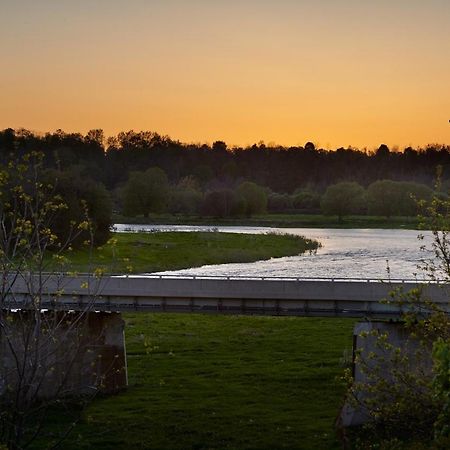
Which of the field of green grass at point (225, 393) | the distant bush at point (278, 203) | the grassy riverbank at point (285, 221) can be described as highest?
the distant bush at point (278, 203)

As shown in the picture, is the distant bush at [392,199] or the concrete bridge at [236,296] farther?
the distant bush at [392,199]

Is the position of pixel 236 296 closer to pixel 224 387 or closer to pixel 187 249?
pixel 224 387

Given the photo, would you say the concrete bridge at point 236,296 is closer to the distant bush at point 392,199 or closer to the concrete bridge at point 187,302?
the concrete bridge at point 187,302

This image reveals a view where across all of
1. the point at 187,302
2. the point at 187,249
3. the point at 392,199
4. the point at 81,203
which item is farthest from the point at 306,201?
the point at 187,302

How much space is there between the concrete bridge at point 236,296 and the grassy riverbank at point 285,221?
117 metres

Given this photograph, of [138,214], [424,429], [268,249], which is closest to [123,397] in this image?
[424,429]

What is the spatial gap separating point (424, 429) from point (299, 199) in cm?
17603

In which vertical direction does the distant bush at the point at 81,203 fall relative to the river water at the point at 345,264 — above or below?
above

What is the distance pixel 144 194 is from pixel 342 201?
140ft

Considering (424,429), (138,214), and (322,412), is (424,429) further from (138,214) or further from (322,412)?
(138,214)

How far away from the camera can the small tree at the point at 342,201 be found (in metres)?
174

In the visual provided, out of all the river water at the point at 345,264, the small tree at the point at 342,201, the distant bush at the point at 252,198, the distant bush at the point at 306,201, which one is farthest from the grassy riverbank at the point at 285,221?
the river water at the point at 345,264

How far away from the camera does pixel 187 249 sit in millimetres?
100812

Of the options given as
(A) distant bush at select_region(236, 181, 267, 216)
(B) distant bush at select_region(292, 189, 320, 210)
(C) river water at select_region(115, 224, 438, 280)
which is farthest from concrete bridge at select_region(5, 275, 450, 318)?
(B) distant bush at select_region(292, 189, 320, 210)
